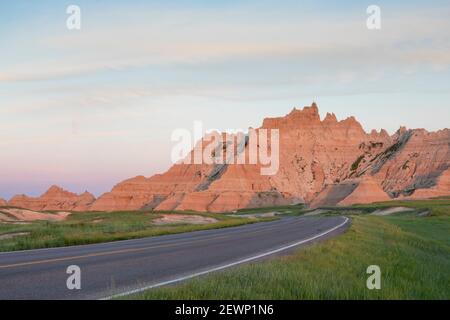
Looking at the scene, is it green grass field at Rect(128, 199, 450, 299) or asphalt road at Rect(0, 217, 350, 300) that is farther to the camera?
asphalt road at Rect(0, 217, 350, 300)

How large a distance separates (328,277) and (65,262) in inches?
273

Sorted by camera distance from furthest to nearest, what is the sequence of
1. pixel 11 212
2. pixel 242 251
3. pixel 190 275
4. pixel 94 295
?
pixel 11 212
pixel 242 251
pixel 190 275
pixel 94 295

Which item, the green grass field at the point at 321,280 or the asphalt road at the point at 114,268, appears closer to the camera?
the green grass field at the point at 321,280

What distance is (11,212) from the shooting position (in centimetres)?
7581

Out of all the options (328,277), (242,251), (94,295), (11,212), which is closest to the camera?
(94,295)

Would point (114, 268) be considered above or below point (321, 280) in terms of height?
below

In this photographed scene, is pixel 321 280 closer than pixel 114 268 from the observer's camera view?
Yes

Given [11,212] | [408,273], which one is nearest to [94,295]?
[408,273]

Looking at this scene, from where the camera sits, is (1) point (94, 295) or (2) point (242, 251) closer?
(1) point (94, 295)
